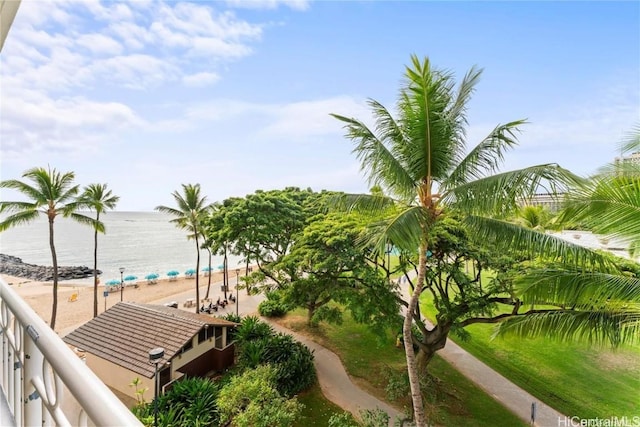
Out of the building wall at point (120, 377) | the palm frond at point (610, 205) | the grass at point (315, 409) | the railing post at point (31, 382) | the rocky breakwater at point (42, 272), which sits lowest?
the rocky breakwater at point (42, 272)

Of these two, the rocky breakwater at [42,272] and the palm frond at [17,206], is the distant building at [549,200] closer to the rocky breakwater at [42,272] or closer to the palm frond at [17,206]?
the palm frond at [17,206]

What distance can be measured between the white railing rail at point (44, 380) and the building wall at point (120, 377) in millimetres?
8751

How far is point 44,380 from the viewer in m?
1.09

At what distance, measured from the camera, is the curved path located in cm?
903

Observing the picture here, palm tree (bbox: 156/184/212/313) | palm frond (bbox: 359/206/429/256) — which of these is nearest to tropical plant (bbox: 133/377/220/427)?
palm frond (bbox: 359/206/429/256)

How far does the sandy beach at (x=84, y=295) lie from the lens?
56.4 ft

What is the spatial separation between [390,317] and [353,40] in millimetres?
7337

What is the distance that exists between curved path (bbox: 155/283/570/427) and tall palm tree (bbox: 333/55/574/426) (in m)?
3.52

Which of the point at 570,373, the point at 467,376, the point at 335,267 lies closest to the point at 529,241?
the point at 335,267

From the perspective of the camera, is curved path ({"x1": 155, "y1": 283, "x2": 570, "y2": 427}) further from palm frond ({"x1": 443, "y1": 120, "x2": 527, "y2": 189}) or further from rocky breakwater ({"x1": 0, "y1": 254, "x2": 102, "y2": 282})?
rocky breakwater ({"x1": 0, "y1": 254, "x2": 102, "y2": 282})

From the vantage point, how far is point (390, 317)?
9.19 metres

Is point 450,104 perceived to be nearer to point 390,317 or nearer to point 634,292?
point 634,292

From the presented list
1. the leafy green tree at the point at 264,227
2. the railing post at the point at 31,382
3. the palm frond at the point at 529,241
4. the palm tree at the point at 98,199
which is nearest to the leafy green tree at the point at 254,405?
the leafy green tree at the point at 264,227

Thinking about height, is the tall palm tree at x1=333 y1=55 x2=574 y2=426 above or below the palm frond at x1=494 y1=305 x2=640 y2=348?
above
